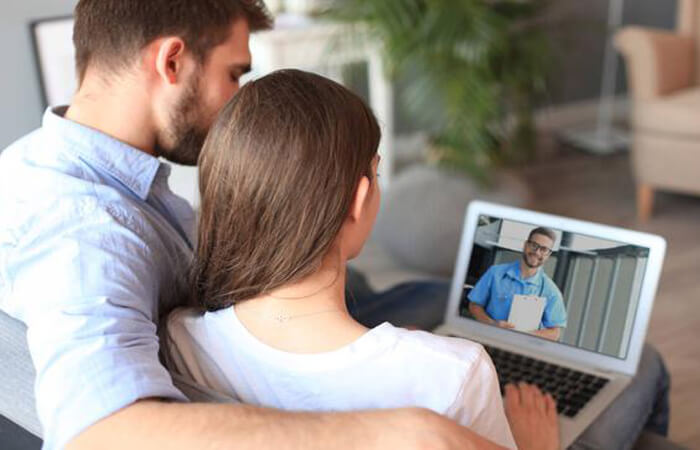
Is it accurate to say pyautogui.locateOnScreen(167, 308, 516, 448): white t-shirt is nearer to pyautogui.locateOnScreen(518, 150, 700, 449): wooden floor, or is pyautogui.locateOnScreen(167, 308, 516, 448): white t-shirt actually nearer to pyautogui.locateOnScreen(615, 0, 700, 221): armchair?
pyautogui.locateOnScreen(518, 150, 700, 449): wooden floor

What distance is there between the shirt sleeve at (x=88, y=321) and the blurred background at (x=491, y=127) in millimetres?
1290

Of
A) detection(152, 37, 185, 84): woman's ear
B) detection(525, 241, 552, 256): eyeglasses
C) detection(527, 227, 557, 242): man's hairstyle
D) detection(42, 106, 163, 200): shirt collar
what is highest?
detection(152, 37, 185, 84): woman's ear

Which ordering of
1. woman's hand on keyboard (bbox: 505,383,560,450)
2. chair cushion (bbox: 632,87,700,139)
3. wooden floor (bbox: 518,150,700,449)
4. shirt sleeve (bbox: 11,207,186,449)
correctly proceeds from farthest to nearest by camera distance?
1. chair cushion (bbox: 632,87,700,139)
2. wooden floor (bbox: 518,150,700,449)
3. woman's hand on keyboard (bbox: 505,383,560,450)
4. shirt sleeve (bbox: 11,207,186,449)

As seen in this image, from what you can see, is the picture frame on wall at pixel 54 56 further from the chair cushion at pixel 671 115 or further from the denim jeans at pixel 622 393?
the chair cushion at pixel 671 115

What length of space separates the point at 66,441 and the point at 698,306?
2193mm

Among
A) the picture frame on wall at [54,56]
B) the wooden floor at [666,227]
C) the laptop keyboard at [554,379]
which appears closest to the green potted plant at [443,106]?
the wooden floor at [666,227]

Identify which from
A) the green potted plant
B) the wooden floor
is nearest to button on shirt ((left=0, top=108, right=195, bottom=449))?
the wooden floor

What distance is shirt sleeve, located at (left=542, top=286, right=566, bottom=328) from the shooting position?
1201 mm

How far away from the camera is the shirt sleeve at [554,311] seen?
1201mm

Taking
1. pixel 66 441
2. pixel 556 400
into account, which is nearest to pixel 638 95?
pixel 556 400

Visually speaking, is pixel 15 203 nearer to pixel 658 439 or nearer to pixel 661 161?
pixel 658 439

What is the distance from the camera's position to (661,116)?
3.01m

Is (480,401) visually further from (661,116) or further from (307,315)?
(661,116)

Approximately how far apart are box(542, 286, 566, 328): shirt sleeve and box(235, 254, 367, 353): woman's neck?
44 centimetres
